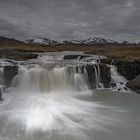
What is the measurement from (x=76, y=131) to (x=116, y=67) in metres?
12.2

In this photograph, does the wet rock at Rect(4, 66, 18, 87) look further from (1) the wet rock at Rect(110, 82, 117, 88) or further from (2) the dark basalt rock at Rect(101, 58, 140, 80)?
(2) the dark basalt rock at Rect(101, 58, 140, 80)

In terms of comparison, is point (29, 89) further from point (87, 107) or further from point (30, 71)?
point (87, 107)

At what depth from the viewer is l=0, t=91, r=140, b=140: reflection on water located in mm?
9266

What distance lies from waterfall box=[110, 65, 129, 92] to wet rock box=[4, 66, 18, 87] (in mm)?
7170

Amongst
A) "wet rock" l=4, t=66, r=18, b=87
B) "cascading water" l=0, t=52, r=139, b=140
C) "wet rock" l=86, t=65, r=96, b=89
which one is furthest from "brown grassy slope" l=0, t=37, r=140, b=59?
"wet rock" l=4, t=66, r=18, b=87

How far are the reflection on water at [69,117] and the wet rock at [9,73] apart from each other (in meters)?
1.77

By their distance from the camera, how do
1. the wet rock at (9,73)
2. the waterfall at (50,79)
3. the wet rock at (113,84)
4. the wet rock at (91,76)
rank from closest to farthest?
the waterfall at (50,79) → the wet rock at (9,73) → the wet rock at (91,76) → the wet rock at (113,84)

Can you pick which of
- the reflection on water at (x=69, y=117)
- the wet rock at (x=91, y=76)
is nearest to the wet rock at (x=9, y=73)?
the reflection on water at (x=69, y=117)

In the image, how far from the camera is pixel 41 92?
1662 cm

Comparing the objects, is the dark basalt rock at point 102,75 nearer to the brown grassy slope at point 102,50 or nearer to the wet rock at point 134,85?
the wet rock at point 134,85

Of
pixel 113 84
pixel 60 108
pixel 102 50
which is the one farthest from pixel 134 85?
pixel 102 50

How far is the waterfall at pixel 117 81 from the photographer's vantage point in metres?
18.2

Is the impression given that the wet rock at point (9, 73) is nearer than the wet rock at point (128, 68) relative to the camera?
Yes

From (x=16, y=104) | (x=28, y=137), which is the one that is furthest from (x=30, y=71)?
(x=28, y=137)
